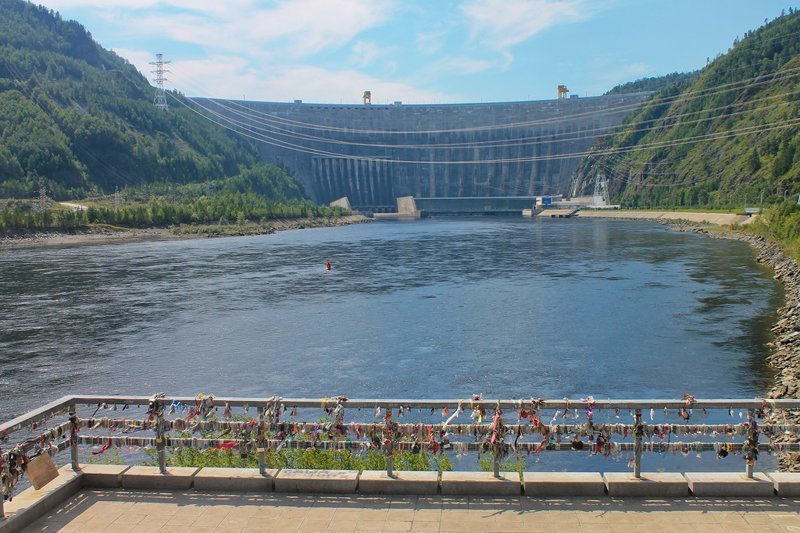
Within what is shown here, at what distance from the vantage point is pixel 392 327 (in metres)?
43.8

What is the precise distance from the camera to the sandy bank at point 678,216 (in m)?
119

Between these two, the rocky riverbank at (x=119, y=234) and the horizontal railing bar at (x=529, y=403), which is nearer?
the horizontal railing bar at (x=529, y=403)

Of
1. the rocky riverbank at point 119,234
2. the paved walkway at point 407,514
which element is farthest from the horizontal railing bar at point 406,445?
the rocky riverbank at point 119,234

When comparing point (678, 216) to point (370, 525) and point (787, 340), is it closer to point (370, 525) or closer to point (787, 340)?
point (787, 340)

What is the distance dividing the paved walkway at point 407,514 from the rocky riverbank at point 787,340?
11.8 ft

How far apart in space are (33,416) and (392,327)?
110 feet

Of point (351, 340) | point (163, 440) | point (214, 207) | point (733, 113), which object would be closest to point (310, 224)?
point (214, 207)

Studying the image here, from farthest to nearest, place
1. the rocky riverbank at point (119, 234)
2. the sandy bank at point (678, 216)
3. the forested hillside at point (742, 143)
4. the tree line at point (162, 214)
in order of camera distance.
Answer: the forested hillside at point (742, 143)
the sandy bank at point (678, 216)
the tree line at point (162, 214)
the rocky riverbank at point (119, 234)

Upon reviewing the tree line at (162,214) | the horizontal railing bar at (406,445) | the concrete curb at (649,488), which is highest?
the tree line at (162,214)

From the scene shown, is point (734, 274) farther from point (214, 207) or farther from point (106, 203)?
point (106, 203)

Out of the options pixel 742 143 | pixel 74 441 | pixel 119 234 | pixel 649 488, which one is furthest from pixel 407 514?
pixel 742 143

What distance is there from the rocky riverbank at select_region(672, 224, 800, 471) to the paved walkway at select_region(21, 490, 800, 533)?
3584mm

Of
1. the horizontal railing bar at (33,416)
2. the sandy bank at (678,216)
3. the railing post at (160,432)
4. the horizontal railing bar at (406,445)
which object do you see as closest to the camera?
the horizontal railing bar at (33,416)

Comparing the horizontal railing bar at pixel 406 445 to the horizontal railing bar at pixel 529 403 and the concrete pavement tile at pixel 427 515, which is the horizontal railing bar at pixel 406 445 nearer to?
the horizontal railing bar at pixel 529 403
